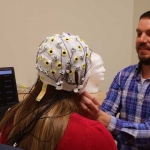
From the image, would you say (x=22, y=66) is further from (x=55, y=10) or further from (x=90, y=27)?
(x=90, y=27)

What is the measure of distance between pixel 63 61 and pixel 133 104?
0.73m

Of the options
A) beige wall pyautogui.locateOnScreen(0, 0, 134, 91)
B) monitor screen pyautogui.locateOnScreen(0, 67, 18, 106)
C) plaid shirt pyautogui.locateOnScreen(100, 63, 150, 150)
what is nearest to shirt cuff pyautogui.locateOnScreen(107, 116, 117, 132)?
plaid shirt pyautogui.locateOnScreen(100, 63, 150, 150)

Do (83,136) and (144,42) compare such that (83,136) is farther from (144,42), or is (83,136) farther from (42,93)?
(144,42)

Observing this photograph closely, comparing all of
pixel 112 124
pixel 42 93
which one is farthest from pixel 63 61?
pixel 112 124

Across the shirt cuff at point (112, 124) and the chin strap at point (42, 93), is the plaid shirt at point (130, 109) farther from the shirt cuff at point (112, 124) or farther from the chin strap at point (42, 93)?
the chin strap at point (42, 93)

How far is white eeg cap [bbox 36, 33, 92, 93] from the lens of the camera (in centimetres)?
68

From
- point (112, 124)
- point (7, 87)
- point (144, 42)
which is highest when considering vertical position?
point (144, 42)

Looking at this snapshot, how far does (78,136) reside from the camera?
0.63 m

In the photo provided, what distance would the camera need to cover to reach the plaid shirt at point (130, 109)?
111 cm

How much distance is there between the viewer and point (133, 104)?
49.6 inches

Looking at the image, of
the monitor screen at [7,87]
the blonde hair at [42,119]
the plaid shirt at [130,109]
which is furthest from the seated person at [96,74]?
the blonde hair at [42,119]

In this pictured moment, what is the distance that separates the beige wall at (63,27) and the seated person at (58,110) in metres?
1.08

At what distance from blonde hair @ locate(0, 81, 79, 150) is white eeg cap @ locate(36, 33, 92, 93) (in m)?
0.05

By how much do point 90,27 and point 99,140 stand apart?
156 centimetres
